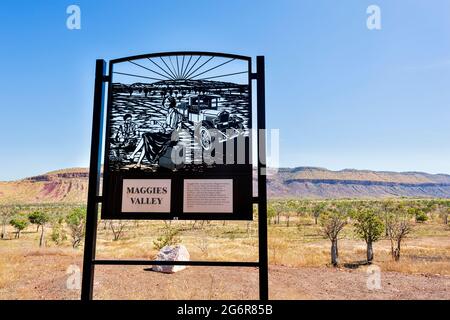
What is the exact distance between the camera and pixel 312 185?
12225cm

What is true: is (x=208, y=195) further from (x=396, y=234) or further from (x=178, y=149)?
(x=396, y=234)

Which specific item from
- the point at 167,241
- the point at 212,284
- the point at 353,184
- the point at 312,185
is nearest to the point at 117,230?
the point at 167,241

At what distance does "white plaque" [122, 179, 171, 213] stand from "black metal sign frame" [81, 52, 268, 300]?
0.34 m

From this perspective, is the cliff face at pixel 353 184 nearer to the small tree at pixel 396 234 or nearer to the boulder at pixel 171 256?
the small tree at pixel 396 234

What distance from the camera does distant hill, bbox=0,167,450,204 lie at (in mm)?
80919

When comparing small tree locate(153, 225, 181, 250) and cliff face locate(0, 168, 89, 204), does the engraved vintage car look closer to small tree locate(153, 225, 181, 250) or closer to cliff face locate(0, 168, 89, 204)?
small tree locate(153, 225, 181, 250)

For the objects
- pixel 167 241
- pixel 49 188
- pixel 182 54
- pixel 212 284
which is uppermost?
pixel 49 188

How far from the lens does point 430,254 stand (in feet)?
45.6

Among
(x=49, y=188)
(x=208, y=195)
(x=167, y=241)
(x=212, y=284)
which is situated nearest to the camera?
(x=208, y=195)

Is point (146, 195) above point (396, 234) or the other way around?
above

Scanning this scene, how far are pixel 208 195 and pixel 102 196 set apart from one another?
138 centimetres

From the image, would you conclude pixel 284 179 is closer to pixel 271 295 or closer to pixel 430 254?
pixel 430 254

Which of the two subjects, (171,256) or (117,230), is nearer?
(171,256)

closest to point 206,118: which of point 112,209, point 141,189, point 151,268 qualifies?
point 141,189
